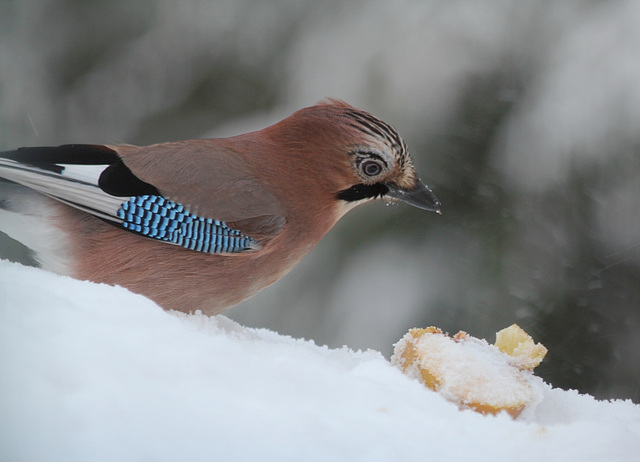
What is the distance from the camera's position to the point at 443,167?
1815mm

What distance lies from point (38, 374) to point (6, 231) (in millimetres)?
663

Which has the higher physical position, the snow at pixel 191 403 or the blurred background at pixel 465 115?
the blurred background at pixel 465 115

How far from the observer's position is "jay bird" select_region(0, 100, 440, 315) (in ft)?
4.16

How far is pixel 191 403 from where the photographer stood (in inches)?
25.1

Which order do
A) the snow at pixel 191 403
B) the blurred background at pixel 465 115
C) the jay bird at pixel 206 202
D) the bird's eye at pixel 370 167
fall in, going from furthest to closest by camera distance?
the blurred background at pixel 465 115 → the bird's eye at pixel 370 167 → the jay bird at pixel 206 202 → the snow at pixel 191 403

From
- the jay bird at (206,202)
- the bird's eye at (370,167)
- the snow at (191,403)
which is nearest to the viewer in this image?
the snow at (191,403)

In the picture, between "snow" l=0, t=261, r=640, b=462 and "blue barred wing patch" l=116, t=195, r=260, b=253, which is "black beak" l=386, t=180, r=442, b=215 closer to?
"blue barred wing patch" l=116, t=195, r=260, b=253

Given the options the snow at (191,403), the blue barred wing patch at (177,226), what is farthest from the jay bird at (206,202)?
the snow at (191,403)

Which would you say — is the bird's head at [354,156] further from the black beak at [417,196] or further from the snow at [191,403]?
the snow at [191,403]

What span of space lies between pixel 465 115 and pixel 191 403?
1.34 metres

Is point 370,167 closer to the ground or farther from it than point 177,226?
farther from it

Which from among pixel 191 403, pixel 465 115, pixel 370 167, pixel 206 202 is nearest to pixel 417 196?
pixel 370 167

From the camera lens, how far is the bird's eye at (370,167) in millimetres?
1370

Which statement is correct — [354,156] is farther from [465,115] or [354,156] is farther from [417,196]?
[465,115]
